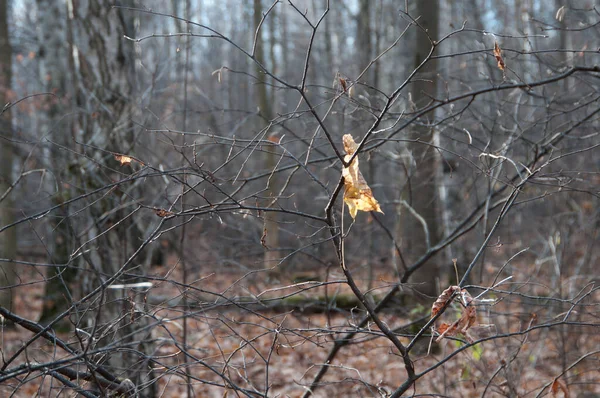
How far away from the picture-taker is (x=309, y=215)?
1952 millimetres

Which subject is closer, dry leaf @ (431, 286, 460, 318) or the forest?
dry leaf @ (431, 286, 460, 318)

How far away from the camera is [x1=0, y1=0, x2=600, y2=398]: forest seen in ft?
6.89

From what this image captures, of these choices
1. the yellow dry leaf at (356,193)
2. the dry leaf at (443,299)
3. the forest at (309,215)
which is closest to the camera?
the yellow dry leaf at (356,193)

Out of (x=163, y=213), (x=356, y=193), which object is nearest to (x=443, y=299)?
(x=356, y=193)

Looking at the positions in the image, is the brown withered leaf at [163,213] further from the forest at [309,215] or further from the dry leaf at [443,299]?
the dry leaf at [443,299]

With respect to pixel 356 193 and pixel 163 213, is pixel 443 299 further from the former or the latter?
pixel 163 213

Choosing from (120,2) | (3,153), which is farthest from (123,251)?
(3,153)

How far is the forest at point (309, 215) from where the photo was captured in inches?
82.7

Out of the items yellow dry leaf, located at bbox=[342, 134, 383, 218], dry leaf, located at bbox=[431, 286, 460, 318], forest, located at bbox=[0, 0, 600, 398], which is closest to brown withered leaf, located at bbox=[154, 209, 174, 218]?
forest, located at bbox=[0, 0, 600, 398]

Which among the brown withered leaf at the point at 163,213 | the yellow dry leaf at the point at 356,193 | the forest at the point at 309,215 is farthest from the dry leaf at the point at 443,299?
the brown withered leaf at the point at 163,213

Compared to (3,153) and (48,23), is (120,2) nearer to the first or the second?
(3,153)

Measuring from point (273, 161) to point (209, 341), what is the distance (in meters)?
3.61

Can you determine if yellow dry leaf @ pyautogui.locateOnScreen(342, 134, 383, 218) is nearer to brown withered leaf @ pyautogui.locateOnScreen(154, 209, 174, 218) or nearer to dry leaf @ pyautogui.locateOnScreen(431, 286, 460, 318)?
dry leaf @ pyautogui.locateOnScreen(431, 286, 460, 318)

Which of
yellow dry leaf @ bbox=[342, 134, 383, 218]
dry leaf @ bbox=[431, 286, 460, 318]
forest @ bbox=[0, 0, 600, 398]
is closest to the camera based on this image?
yellow dry leaf @ bbox=[342, 134, 383, 218]
